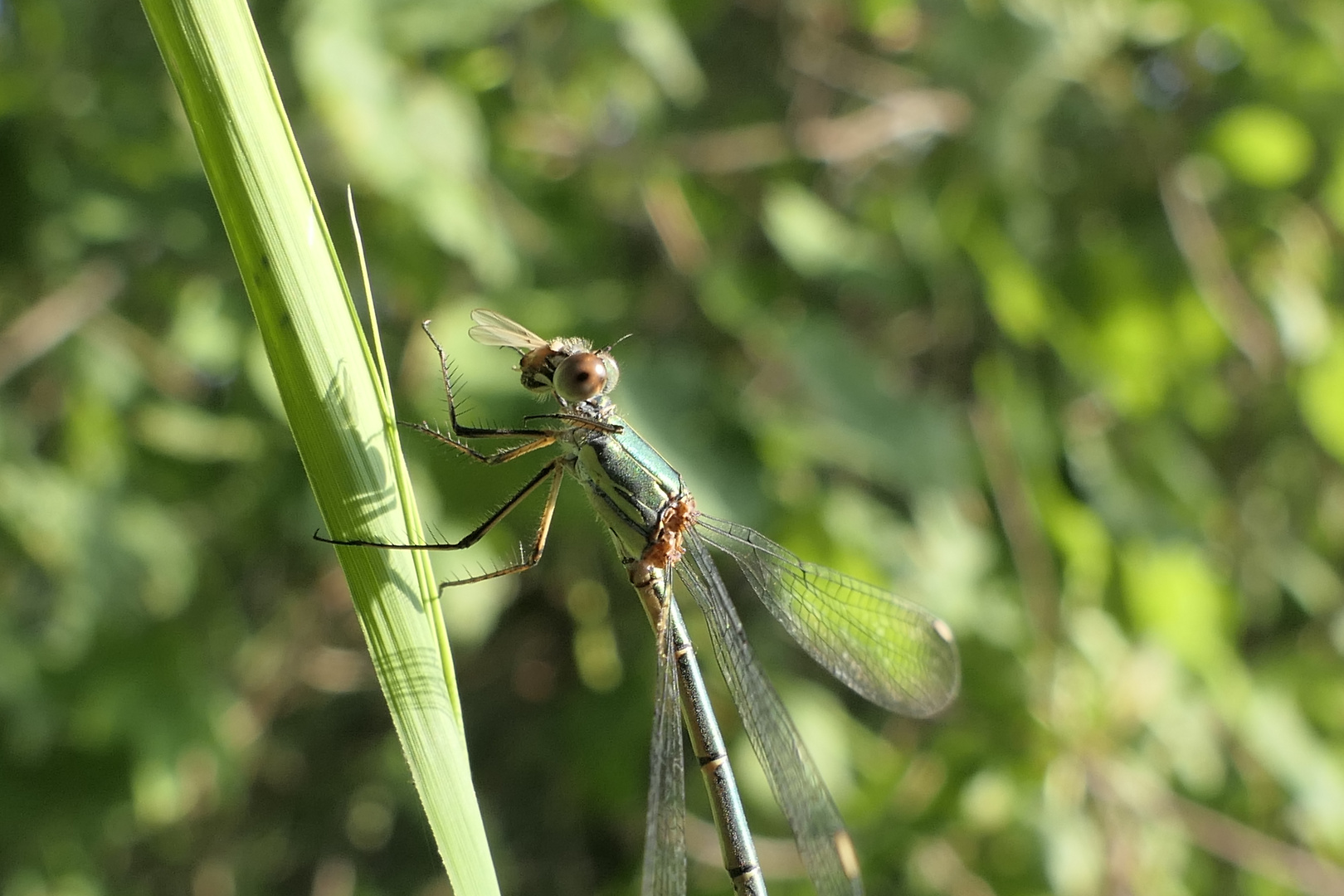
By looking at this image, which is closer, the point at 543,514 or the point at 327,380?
the point at 327,380

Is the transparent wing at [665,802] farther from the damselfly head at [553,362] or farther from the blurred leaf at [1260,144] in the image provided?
the blurred leaf at [1260,144]

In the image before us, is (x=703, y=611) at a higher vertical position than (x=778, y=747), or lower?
higher

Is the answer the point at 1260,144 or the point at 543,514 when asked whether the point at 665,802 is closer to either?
the point at 543,514

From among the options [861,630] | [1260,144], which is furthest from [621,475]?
[1260,144]

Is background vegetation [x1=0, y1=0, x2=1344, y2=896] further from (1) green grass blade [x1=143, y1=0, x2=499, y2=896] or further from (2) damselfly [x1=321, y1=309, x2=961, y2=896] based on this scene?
(1) green grass blade [x1=143, y1=0, x2=499, y2=896]

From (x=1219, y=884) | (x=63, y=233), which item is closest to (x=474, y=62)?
(x=63, y=233)

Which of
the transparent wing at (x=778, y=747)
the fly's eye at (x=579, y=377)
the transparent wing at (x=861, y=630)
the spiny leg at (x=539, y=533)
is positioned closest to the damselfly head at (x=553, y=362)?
the fly's eye at (x=579, y=377)
